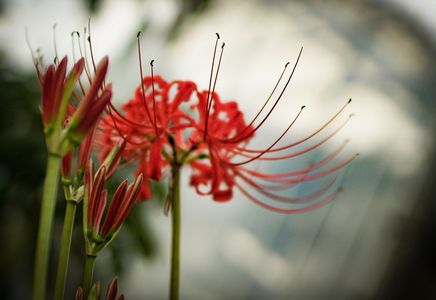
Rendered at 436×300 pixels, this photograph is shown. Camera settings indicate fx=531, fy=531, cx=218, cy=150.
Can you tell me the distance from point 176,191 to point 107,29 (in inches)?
89.5

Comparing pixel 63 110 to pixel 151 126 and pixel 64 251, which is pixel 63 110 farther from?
pixel 151 126

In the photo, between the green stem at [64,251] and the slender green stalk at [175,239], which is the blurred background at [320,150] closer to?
the slender green stalk at [175,239]

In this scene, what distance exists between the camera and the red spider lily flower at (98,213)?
39cm

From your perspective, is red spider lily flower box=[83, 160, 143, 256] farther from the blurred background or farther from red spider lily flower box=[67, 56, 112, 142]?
the blurred background

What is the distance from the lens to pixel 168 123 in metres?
0.60

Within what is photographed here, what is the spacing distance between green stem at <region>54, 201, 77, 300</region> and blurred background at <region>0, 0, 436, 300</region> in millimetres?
2531

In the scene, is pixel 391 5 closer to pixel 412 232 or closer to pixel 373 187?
pixel 373 187

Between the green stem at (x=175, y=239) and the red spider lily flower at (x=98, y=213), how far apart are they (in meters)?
0.11

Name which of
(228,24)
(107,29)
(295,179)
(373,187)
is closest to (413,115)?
(373,187)

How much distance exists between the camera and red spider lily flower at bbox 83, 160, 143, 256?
39cm

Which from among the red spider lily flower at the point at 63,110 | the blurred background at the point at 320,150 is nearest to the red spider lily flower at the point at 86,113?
the red spider lily flower at the point at 63,110

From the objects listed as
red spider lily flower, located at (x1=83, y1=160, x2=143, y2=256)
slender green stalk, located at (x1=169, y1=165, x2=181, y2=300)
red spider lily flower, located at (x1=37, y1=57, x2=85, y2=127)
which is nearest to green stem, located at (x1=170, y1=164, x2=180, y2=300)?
slender green stalk, located at (x1=169, y1=165, x2=181, y2=300)

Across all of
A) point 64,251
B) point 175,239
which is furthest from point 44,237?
point 175,239

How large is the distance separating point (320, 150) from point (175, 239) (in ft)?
9.53
